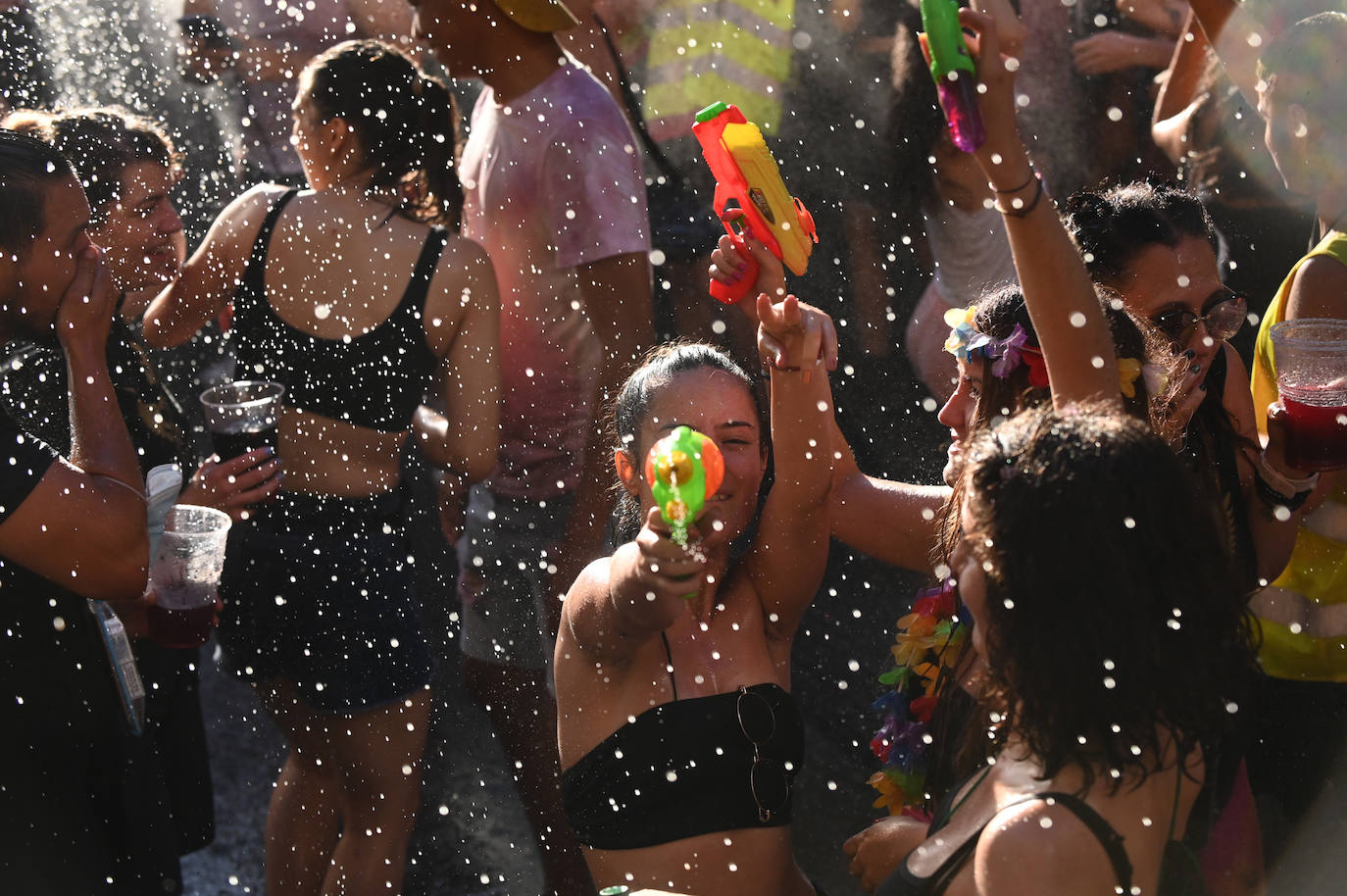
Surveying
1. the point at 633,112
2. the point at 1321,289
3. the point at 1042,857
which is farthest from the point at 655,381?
the point at 633,112

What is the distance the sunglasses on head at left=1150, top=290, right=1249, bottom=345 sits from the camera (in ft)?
7.07

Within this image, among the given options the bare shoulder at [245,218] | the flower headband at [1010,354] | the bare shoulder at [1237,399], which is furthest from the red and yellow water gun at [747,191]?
the bare shoulder at [245,218]

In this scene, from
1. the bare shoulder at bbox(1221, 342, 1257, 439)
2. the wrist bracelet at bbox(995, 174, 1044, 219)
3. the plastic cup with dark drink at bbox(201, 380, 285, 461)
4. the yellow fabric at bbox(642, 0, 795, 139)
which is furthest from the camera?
the yellow fabric at bbox(642, 0, 795, 139)

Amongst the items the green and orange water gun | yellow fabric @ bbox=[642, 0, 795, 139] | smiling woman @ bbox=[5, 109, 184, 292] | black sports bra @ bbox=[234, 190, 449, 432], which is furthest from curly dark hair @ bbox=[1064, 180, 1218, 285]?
yellow fabric @ bbox=[642, 0, 795, 139]

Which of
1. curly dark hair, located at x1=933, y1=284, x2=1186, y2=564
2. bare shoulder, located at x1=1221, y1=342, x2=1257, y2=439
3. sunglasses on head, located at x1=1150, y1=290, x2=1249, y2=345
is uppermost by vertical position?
curly dark hair, located at x1=933, y1=284, x2=1186, y2=564

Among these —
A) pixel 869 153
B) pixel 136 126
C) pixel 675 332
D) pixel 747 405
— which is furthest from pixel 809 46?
pixel 747 405

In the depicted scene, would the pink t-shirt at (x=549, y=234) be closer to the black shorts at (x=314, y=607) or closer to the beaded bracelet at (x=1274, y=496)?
the black shorts at (x=314, y=607)

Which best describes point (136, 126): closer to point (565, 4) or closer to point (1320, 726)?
point (565, 4)

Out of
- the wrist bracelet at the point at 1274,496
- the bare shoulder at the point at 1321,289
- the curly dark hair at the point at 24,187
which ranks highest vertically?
the curly dark hair at the point at 24,187

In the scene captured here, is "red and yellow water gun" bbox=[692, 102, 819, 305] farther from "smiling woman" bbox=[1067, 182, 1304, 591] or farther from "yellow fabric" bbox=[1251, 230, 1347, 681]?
"yellow fabric" bbox=[1251, 230, 1347, 681]

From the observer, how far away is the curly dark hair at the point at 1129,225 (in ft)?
7.29

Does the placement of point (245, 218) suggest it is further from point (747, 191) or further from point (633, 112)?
point (633, 112)

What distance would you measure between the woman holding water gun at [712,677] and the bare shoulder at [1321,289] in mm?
1083

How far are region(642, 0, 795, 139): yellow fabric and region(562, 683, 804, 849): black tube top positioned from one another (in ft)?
9.57
